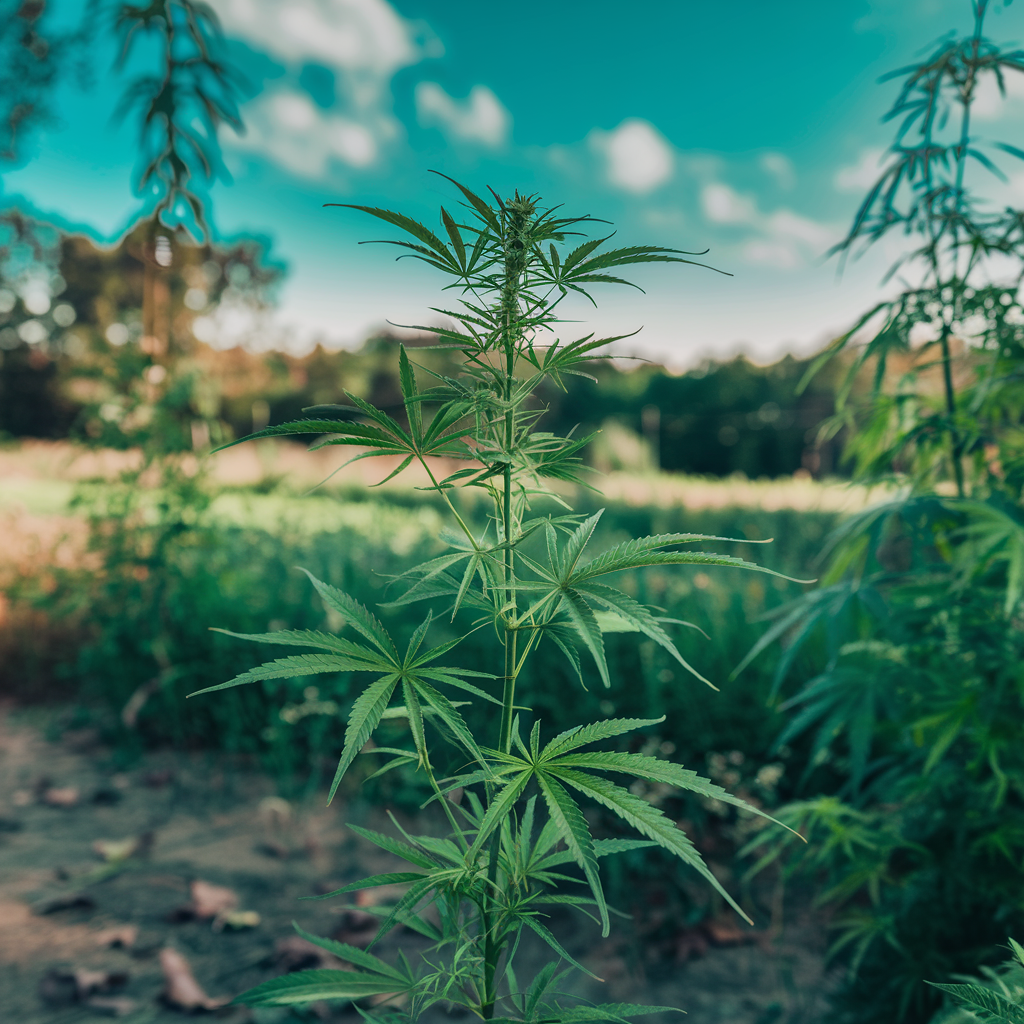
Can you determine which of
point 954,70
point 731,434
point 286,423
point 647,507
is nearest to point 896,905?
point 286,423

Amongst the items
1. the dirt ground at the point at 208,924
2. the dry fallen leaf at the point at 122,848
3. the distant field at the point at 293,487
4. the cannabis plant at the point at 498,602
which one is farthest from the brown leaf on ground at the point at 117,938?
the distant field at the point at 293,487

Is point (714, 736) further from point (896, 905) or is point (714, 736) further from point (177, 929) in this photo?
point (177, 929)

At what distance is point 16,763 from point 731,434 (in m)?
17.5

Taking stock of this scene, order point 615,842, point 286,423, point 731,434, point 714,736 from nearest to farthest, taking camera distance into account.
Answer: point 286,423, point 615,842, point 714,736, point 731,434

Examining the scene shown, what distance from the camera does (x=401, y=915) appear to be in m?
0.84

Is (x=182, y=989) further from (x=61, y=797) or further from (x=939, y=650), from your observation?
(x=939, y=650)

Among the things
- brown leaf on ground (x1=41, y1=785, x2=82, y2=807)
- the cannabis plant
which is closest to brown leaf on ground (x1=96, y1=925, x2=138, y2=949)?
Result: brown leaf on ground (x1=41, y1=785, x2=82, y2=807)

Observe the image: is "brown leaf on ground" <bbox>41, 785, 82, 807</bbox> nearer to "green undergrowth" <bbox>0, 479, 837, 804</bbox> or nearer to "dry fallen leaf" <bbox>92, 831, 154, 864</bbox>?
"green undergrowth" <bbox>0, 479, 837, 804</bbox>

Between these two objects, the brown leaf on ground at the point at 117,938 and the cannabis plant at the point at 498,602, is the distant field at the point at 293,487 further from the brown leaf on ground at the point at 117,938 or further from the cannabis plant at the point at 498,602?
the brown leaf on ground at the point at 117,938

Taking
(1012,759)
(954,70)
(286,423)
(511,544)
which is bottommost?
(1012,759)

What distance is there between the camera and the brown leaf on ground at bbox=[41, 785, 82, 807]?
306 centimetres

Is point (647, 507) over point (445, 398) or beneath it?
beneath

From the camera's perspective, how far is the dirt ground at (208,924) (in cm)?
194

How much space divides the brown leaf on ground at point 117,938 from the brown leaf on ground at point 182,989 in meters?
0.17
